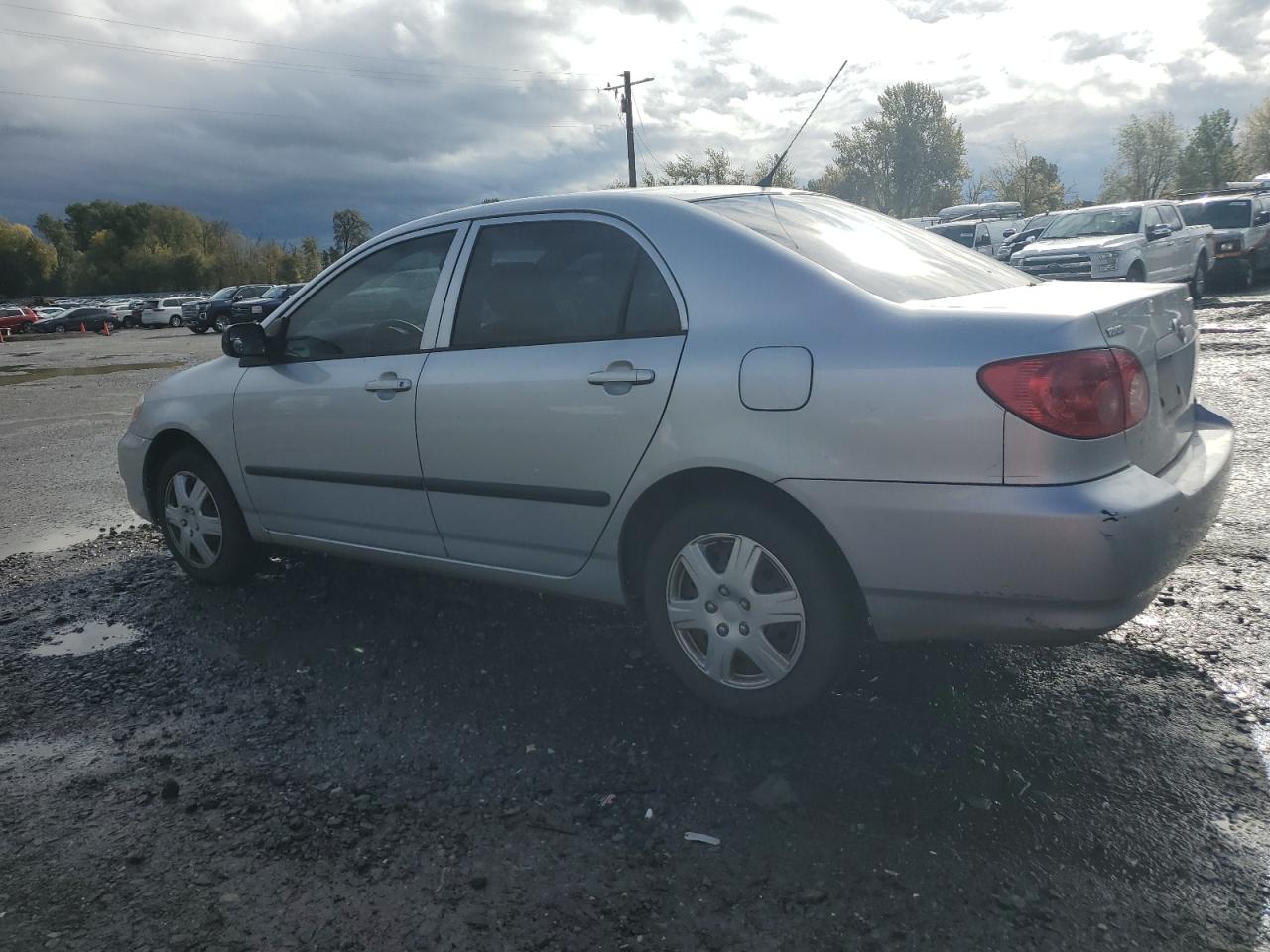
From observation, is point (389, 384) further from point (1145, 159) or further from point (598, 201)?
point (1145, 159)

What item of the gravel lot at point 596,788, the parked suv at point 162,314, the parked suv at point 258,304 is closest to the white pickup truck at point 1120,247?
the gravel lot at point 596,788

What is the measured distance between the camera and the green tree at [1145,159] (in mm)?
74750

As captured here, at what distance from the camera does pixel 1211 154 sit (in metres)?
67.2

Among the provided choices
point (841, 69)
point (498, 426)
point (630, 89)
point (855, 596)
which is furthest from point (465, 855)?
Answer: point (630, 89)

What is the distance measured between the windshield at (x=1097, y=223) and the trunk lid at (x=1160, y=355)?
1602 cm

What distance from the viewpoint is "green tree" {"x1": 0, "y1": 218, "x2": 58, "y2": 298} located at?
3582 inches

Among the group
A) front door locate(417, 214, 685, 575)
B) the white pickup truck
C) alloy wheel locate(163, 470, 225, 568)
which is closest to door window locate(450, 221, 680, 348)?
front door locate(417, 214, 685, 575)

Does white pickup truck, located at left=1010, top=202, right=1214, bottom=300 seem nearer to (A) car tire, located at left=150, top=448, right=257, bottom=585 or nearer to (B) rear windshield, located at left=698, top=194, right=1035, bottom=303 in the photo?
(B) rear windshield, located at left=698, top=194, right=1035, bottom=303

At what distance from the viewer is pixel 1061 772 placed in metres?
2.88

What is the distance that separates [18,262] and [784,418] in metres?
107

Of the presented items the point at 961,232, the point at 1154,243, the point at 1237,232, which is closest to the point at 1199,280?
the point at 1237,232

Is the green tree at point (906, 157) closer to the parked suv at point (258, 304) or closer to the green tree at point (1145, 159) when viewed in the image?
the green tree at point (1145, 159)

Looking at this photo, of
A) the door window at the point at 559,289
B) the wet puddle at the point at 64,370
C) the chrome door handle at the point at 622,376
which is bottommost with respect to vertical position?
the wet puddle at the point at 64,370

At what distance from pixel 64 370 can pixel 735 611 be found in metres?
22.7
